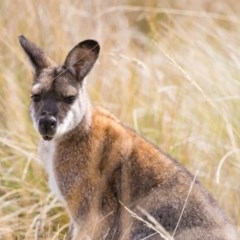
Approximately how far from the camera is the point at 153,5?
34.6ft

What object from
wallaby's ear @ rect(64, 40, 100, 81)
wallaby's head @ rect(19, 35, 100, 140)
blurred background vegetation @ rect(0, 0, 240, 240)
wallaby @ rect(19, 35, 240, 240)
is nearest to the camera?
wallaby @ rect(19, 35, 240, 240)

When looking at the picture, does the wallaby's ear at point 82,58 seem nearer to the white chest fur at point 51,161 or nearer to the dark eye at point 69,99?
the dark eye at point 69,99

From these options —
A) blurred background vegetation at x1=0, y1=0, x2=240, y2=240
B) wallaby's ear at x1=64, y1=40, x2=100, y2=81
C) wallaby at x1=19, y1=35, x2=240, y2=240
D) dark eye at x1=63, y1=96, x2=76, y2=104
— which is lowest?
blurred background vegetation at x1=0, y1=0, x2=240, y2=240

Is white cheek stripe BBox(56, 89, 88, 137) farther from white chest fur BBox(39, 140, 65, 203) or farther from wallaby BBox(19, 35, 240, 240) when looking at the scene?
white chest fur BBox(39, 140, 65, 203)

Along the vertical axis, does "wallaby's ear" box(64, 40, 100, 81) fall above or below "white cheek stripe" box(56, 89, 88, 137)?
above

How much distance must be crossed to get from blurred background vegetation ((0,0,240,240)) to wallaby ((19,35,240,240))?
32 cm

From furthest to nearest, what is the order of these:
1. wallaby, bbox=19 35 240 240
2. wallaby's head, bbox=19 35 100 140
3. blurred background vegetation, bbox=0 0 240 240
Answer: blurred background vegetation, bbox=0 0 240 240 → wallaby's head, bbox=19 35 100 140 → wallaby, bbox=19 35 240 240

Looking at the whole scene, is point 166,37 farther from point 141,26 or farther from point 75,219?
point 75,219

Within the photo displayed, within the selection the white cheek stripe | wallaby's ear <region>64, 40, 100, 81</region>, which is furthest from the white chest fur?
wallaby's ear <region>64, 40, 100, 81</region>

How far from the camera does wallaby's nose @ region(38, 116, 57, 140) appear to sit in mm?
5723

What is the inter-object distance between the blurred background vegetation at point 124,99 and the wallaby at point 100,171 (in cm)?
32

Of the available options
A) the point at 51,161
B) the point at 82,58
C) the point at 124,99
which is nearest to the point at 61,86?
the point at 82,58

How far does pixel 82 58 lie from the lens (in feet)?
19.5

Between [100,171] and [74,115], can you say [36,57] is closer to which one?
[74,115]
